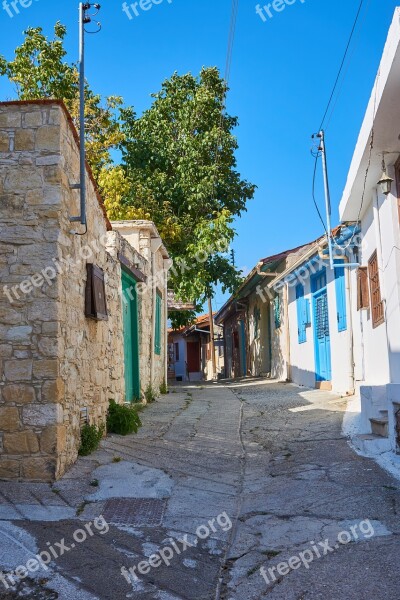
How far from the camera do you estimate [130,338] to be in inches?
383

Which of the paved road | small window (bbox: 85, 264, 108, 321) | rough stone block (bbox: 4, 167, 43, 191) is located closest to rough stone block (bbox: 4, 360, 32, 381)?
the paved road

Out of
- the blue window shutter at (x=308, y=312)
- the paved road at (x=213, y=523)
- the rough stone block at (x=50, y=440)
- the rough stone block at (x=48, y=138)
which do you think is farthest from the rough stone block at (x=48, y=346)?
the blue window shutter at (x=308, y=312)

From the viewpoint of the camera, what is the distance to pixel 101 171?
16.0 meters

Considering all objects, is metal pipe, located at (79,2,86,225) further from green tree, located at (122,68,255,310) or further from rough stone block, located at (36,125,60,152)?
green tree, located at (122,68,255,310)

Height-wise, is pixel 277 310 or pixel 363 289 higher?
pixel 277 310

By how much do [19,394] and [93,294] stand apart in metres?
1.50

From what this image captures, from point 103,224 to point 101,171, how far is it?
8827mm

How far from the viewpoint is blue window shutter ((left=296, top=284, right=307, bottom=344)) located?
1320cm

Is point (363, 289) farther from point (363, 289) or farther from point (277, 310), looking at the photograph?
point (277, 310)

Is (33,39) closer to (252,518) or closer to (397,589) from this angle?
(252,518)

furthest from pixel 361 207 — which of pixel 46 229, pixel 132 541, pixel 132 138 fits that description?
pixel 132 138

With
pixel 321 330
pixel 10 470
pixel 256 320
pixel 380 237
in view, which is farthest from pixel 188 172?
pixel 10 470

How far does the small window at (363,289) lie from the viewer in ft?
26.1

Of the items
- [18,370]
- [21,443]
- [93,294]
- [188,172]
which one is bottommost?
[21,443]
